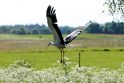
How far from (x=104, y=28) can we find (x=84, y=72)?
129 metres

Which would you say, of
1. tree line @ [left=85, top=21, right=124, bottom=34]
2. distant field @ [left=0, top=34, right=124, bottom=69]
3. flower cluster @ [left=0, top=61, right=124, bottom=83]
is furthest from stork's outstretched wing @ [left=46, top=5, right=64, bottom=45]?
tree line @ [left=85, top=21, right=124, bottom=34]

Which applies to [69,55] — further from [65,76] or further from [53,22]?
[65,76]

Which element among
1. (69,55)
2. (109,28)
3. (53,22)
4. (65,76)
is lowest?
(109,28)

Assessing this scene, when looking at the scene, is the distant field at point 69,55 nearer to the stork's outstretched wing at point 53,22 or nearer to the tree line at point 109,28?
the stork's outstretched wing at point 53,22

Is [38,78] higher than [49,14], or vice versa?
[49,14]

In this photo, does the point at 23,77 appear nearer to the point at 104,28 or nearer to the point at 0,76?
the point at 0,76

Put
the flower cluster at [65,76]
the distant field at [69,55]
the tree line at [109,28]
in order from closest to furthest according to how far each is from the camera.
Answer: the flower cluster at [65,76]
the distant field at [69,55]
the tree line at [109,28]

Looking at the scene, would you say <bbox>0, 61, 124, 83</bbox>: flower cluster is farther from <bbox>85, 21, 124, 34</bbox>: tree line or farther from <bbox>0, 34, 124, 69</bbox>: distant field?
<bbox>85, 21, 124, 34</bbox>: tree line

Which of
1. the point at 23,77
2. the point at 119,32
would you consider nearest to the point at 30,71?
the point at 23,77

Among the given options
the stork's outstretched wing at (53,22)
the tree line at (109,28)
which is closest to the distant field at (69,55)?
the stork's outstretched wing at (53,22)

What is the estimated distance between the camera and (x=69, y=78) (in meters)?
13.0

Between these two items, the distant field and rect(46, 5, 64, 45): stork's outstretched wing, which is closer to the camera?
rect(46, 5, 64, 45): stork's outstretched wing

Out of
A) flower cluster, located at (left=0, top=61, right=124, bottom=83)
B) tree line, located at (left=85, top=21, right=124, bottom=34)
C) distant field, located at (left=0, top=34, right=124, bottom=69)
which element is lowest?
tree line, located at (left=85, top=21, right=124, bottom=34)

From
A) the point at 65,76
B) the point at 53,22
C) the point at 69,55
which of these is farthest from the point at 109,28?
the point at 65,76
